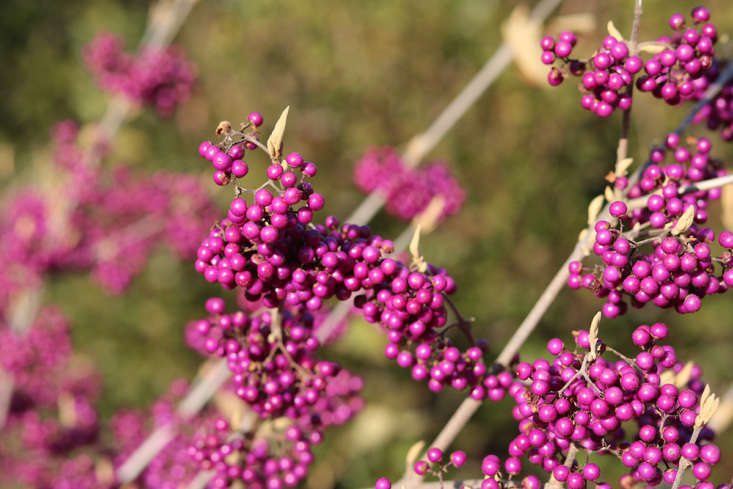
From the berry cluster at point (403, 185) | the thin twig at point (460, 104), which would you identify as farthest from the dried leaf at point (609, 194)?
the berry cluster at point (403, 185)

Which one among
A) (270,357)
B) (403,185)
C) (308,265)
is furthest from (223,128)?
(403,185)

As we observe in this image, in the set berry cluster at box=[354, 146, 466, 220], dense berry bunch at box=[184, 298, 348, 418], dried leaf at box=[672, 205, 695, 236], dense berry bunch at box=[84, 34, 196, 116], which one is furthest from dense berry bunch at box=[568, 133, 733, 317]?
dense berry bunch at box=[84, 34, 196, 116]

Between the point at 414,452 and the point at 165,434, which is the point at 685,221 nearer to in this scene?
the point at 414,452

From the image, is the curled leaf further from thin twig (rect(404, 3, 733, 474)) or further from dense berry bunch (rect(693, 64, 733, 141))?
dense berry bunch (rect(693, 64, 733, 141))

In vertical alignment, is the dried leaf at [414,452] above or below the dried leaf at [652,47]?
below

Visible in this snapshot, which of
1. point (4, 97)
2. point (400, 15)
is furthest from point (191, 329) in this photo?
point (4, 97)

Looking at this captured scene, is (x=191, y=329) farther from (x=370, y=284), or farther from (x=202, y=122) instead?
(x=202, y=122)

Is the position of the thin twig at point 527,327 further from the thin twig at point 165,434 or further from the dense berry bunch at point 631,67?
the thin twig at point 165,434
